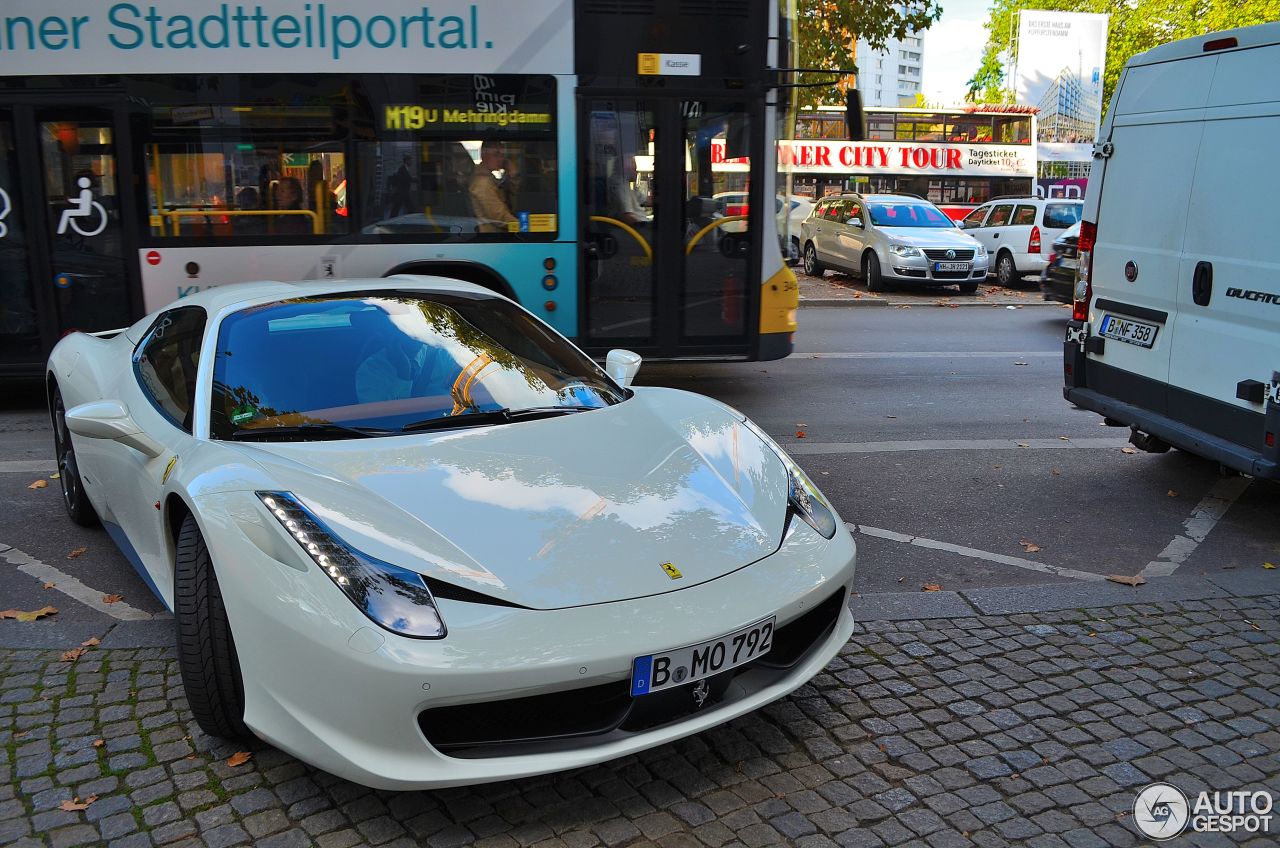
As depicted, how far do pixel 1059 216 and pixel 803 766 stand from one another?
19340 millimetres

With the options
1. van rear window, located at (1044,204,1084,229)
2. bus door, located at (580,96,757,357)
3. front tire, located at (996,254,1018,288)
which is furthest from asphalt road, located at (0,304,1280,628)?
van rear window, located at (1044,204,1084,229)

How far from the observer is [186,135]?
323 inches

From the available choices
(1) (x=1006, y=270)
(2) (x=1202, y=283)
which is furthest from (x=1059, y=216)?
(2) (x=1202, y=283)

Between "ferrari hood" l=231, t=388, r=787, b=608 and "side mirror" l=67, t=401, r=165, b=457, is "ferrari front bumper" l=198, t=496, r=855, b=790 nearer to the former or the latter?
"ferrari hood" l=231, t=388, r=787, b=608

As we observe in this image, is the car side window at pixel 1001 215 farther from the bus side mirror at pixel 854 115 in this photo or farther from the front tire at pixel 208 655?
the front tire at pixel 208 655

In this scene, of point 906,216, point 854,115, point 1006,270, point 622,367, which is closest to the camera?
point 622,367

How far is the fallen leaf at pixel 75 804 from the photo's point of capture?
3.07m

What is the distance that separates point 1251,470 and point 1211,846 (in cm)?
310

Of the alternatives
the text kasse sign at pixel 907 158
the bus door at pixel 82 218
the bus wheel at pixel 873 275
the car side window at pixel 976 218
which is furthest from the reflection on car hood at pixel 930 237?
the bus door at pixel 82 218

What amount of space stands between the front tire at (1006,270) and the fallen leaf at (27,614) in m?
18.8

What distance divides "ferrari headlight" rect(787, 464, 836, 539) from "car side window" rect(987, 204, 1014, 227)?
1906cm

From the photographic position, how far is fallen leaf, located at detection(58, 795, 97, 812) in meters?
3.07

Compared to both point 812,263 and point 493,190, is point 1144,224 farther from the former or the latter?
point 812,263

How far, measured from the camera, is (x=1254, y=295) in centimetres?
548
